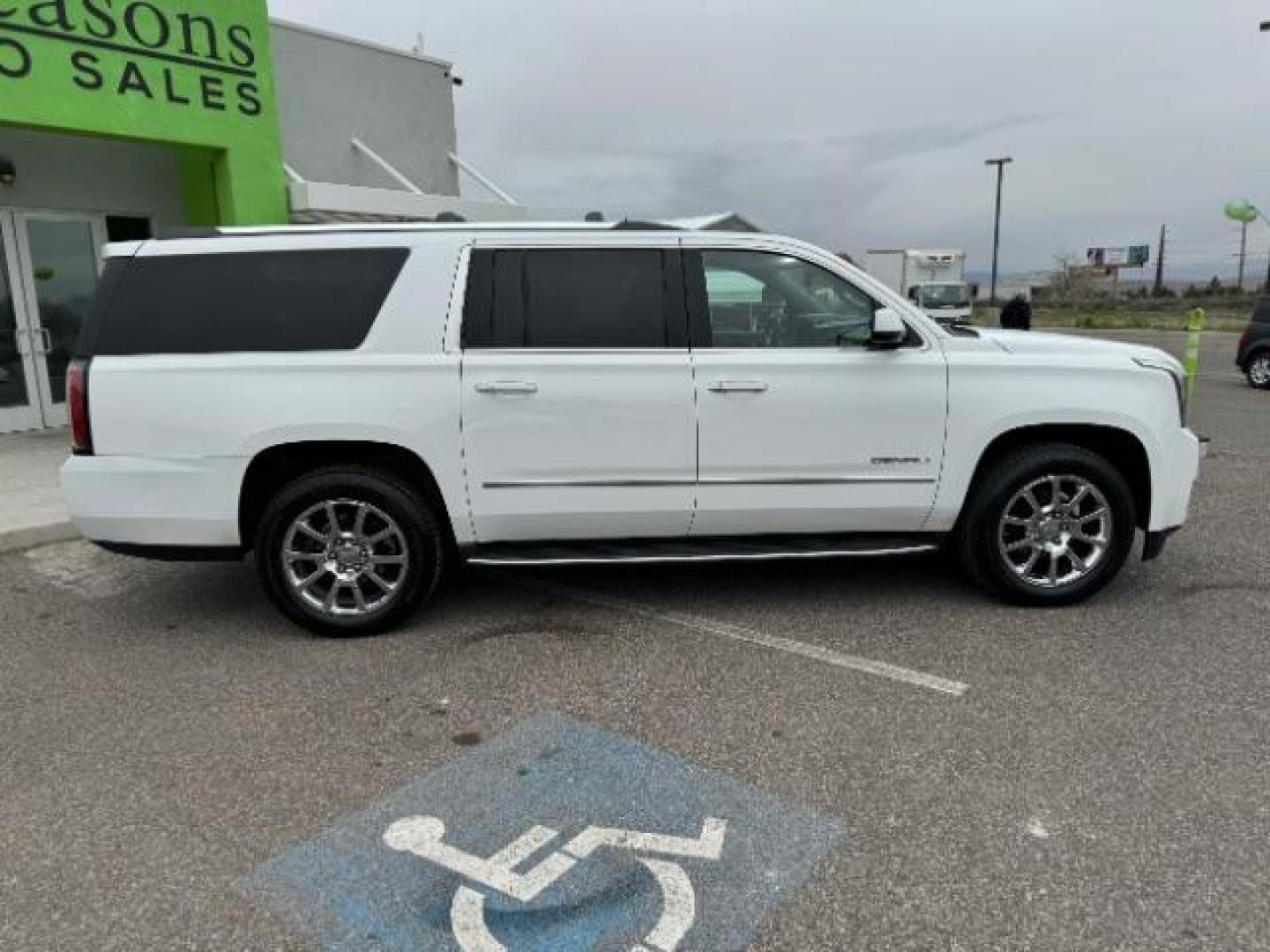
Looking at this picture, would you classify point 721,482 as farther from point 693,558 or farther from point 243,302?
point 243,302

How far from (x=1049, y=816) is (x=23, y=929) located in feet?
9.72

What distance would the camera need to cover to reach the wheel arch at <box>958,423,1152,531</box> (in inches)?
181

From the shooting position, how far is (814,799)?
119 inches

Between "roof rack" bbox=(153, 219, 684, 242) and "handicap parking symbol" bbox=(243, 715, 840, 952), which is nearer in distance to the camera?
"handicap parking symbol" bbox=(243, 715, 840, 952)

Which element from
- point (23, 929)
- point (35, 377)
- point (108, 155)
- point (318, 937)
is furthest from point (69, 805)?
point (108, 155)

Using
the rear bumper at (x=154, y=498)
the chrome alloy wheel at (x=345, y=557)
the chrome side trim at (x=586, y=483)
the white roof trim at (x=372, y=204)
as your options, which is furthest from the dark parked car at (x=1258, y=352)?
the rear bumper at (x=154, y=498)

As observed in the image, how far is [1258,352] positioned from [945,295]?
852 inches

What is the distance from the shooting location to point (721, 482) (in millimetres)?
4453

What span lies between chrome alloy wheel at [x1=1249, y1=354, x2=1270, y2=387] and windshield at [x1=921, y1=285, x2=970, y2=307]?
2061 centimetres

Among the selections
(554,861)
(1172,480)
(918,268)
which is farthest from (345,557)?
(918,268)

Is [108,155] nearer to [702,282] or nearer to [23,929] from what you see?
[702,282]

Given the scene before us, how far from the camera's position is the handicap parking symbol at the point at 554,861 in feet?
7.98

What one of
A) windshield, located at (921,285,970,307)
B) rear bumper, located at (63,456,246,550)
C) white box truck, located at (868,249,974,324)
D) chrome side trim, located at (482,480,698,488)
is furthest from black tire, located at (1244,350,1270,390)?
white box truck, located at (868,249,974,324)

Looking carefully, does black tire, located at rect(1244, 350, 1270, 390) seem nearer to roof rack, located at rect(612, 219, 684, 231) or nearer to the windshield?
roof rack, located at rect(612, 219, 684, 231)
